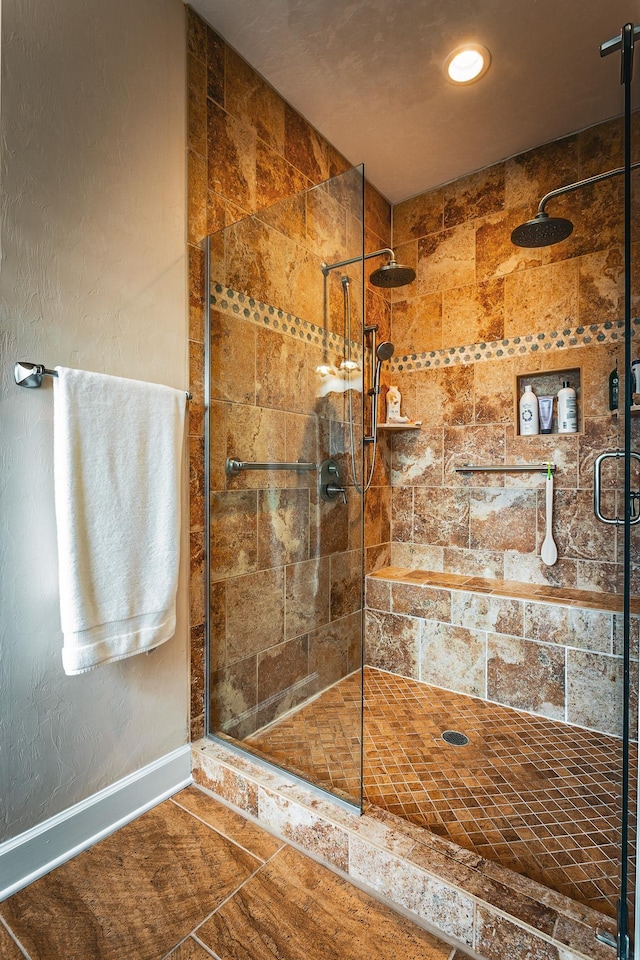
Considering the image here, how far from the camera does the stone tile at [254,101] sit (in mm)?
1800

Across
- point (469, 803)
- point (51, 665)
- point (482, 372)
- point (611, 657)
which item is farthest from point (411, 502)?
point (51, 665)

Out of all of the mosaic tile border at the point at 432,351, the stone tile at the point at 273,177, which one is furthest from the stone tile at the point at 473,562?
the stone tile at the point at 273,177

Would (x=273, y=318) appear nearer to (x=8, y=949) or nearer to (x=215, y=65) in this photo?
(x=215, y=65)

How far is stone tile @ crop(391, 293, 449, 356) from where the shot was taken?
2732 mm

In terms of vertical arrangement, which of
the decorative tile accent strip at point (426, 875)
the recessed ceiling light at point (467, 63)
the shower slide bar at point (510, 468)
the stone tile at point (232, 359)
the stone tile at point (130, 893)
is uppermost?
the recessed ceiling light at point (467, 63)

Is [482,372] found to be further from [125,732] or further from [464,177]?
[125,732]

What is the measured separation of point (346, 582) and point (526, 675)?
1124mm

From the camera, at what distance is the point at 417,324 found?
2.81m

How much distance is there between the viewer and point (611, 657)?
6.20 ft

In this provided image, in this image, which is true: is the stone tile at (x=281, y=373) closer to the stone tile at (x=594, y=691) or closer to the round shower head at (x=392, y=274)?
the round shower head at (x=392, y=274)

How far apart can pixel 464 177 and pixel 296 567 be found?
93.7 inches

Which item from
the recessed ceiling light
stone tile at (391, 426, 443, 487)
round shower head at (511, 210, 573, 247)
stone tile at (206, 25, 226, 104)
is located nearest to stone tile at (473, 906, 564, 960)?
stone tile at (391, 426, 443, 487)

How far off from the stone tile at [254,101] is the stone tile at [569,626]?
7.48 feet

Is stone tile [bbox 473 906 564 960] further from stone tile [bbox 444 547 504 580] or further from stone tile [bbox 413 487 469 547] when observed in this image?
stone tile [bbox 413 487 469 547]
